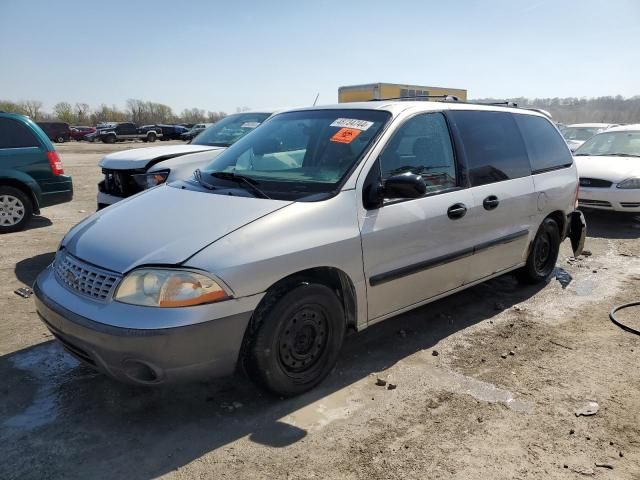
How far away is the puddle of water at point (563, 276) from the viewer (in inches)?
224

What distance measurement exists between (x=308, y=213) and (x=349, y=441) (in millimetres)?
1321

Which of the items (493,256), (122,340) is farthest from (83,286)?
(493,256)

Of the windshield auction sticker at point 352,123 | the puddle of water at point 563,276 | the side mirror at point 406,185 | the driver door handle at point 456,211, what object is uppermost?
the windshield auction sticker at point 352,123

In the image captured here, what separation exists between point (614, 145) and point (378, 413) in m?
9.10

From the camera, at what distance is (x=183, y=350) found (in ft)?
8.80

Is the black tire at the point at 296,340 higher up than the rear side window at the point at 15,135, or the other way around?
the rear side window at the point at 15,135

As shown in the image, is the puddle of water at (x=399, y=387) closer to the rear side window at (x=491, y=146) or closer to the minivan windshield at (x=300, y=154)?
the minivan windshield at (x=300, y=154)

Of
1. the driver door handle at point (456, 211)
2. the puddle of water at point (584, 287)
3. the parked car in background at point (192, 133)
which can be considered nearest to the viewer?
the driver door handle at point (456, 211)

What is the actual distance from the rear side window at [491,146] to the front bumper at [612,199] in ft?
14.6

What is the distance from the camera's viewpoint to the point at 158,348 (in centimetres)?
263

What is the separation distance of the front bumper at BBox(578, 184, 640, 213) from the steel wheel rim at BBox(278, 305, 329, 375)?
23.0ft

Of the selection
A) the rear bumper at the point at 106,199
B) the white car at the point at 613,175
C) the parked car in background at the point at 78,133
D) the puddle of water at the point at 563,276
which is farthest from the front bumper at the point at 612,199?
the parked car in background at the point at 78,133

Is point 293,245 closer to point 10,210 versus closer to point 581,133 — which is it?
point 10,210

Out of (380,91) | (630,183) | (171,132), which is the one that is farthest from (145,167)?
(171,132)
